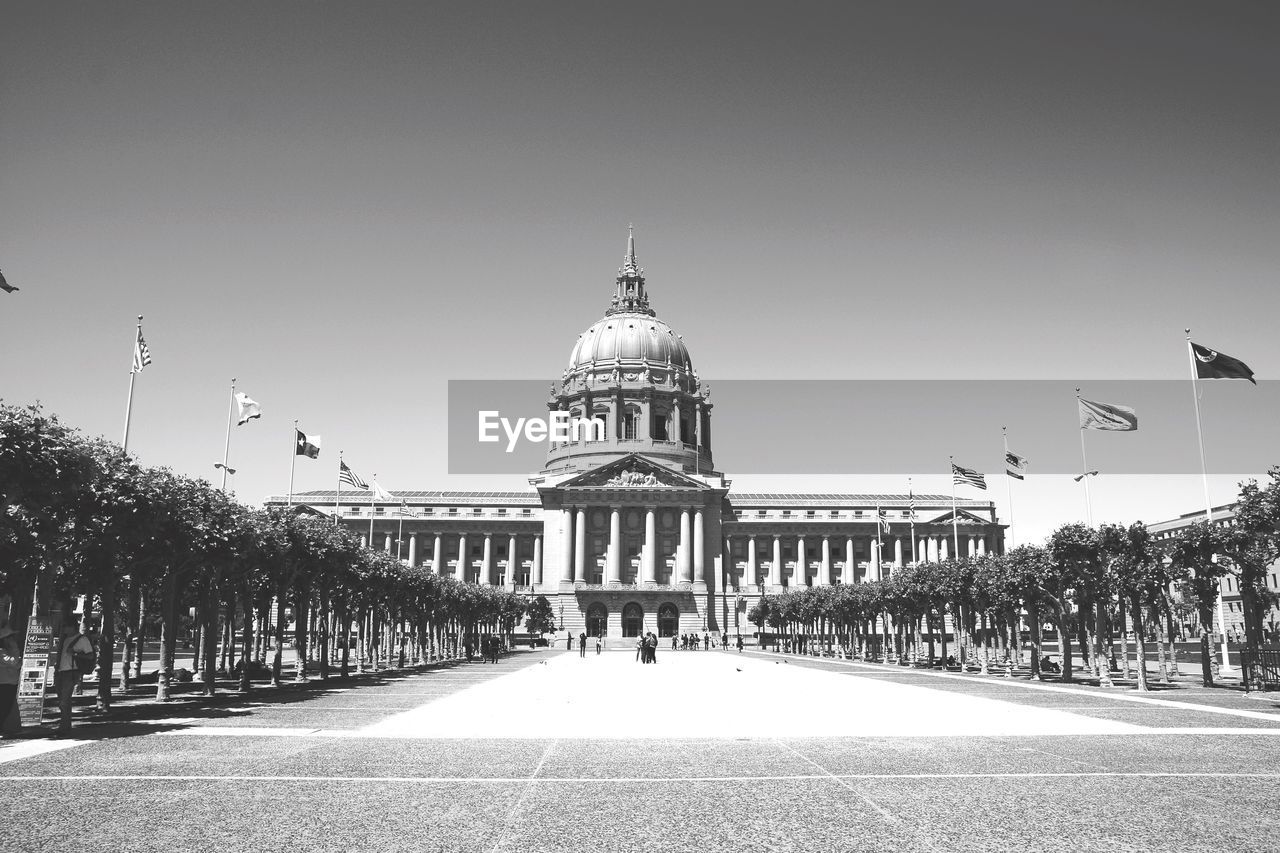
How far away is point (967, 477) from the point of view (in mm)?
63031

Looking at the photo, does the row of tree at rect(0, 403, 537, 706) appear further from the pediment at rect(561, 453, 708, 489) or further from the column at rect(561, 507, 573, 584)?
the pediment at rect(561, 453, 708, 489)

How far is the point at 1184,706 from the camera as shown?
31.3m

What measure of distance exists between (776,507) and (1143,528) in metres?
115

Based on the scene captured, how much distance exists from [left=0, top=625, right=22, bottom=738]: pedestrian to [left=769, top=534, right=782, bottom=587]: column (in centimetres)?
13298

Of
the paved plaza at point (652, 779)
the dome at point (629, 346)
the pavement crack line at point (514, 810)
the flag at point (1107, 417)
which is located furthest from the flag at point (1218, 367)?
the dome at point (629, 346)

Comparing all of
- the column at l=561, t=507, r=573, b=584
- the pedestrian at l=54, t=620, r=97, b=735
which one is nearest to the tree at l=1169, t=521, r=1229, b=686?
the pedestrian at l=54, t=620, r=97, b=735

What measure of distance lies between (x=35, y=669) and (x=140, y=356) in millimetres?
16432

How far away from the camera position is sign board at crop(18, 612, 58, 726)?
72.0 ft

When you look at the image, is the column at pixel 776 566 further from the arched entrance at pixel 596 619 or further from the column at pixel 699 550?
the arched entrance at pixel 596 619

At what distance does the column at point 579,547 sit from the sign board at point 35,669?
113150 millimetres

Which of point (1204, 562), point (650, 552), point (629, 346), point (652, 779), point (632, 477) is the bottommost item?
point (652, 779)

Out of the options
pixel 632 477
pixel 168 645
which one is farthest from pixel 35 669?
pixel 632 477

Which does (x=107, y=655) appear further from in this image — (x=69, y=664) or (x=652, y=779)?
(x=652, y=779)

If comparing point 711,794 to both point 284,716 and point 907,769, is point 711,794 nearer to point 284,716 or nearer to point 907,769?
point 907,769
